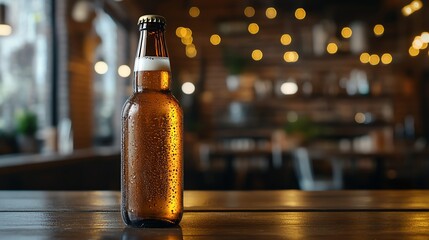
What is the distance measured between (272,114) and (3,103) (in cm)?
477

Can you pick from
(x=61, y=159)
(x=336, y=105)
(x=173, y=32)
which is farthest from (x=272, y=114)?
(x=61, y=159)

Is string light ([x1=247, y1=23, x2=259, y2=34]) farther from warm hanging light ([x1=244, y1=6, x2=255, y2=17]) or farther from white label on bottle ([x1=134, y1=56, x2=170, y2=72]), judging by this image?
white label on bottle ([x1=134, y1=56, x2=170, y2=72])

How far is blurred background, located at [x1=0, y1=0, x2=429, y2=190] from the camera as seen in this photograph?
5.95 meters

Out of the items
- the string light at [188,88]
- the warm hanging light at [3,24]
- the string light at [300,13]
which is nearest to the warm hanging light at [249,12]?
the string light at [300,13]

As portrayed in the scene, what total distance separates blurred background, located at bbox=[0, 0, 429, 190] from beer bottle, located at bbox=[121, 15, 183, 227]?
445 centimetres

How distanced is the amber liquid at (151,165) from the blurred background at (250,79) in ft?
14.6

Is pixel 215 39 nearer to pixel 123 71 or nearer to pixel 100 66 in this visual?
pixel 123 71

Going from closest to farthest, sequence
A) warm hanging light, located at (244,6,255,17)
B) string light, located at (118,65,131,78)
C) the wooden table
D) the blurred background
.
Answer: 1. the wooden table
2. the blurred background
3. string light, located at (118,65,131,78)
4. warm hanging light, located at (244,6,255,17)

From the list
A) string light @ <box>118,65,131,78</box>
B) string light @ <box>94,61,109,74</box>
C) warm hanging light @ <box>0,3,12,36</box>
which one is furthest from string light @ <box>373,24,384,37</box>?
warm hanging light @ <box>0,3,12,36</box>

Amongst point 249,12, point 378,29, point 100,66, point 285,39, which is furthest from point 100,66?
point 378,29

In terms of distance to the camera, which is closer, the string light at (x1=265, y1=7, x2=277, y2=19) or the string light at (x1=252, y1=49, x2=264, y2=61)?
the string light at (x1=265, y1=7, x2=277, y2=19)

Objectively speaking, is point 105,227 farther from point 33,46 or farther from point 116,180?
point 33,46

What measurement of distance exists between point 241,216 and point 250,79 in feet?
26.0

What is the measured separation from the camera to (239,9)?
9.22 meters
